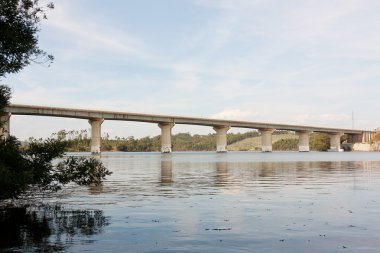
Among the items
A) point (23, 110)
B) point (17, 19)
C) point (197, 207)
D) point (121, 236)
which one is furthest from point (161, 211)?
point (23, 110)

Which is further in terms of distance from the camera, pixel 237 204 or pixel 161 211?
pixel 237 204

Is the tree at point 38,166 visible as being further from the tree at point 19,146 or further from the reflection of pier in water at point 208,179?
the reflection of pier in water at point 208,179

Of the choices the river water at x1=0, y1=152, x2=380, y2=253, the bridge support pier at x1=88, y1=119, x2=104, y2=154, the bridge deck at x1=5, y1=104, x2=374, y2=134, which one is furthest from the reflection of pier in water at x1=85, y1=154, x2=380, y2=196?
the bridge support pier at x1=88, y1=119, x2=104, y2=154

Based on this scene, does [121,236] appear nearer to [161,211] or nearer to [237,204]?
[161,211]

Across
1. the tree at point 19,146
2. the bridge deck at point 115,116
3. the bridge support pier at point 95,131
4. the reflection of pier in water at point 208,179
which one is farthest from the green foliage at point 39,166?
the bridge support pier at point 95,131

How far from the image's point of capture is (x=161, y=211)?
21.6 meters

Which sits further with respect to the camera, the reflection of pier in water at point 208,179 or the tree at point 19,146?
the reflection of pier in water at point 208,179

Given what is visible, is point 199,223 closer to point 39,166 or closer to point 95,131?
point 39,166

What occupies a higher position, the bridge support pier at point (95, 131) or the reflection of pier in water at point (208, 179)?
the bridge support pier at point (95, 131)

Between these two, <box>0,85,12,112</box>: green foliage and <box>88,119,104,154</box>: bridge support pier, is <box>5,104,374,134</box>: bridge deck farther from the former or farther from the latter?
<box>0,85,12,112</box>: green foliage

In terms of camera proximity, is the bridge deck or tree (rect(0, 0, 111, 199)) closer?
tree (rect(0, 0, 111, 199))

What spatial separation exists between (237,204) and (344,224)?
714 centimetres

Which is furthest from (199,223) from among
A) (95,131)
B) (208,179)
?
(95,131)

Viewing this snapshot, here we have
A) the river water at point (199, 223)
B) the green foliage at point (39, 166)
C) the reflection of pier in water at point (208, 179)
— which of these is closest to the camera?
the river water at point (199, 223)
